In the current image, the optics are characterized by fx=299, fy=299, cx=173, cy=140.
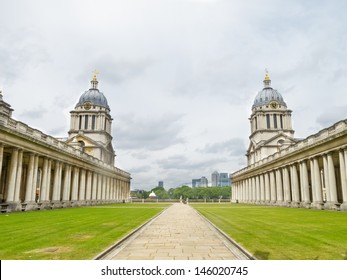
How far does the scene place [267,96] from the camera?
113m

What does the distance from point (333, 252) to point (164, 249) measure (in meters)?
6.34

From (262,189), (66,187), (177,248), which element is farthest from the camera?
(262,189)

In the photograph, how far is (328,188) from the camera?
43.0m

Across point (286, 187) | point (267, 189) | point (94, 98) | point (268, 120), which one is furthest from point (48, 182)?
point (268, 120)

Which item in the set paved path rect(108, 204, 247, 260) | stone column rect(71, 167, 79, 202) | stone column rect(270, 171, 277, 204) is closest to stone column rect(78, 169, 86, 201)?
stone column rect(71, 167, 79, 202)

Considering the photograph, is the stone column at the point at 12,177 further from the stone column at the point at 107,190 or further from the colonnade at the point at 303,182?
the stone column at the point at 107,190

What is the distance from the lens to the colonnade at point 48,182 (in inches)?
1503

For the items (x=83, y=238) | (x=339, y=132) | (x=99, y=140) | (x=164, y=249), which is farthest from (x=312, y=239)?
(x=99, y=140)

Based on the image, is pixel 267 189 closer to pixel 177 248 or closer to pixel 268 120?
pixel 268 120

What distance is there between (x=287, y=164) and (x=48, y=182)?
43766mm

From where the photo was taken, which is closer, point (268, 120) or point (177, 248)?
point (177, 248)

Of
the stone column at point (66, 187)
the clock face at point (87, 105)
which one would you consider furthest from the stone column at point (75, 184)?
the clock face at point (87, 105)

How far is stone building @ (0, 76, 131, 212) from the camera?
3812cm
